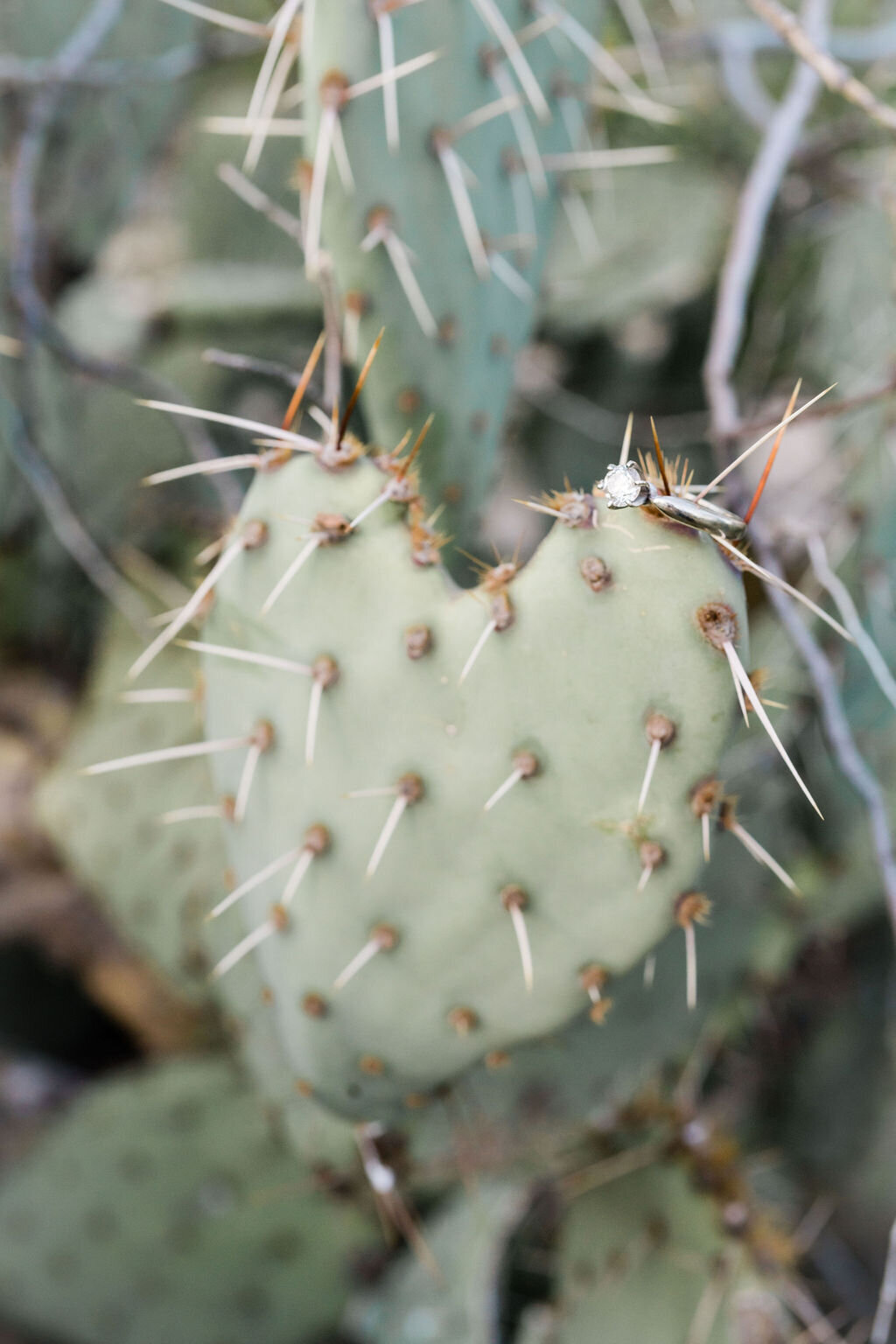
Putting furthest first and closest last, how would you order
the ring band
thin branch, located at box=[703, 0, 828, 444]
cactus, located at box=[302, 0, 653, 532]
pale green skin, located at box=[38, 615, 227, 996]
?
pale green skin, located at box=[38, 615, 227, 996] → thin branch, located at box=[703, 0, 828, 444] → cactus, located at box=[302, 0, 653, 532] → the ring band

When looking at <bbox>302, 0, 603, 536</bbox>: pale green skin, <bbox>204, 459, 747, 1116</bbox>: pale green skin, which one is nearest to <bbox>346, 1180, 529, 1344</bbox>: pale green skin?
<bbox>204, 459, 747, 1116</bbox>: pale green skin

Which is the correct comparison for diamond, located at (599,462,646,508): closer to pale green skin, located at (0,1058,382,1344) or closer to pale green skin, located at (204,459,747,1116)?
pale green skin, located at (204,459,747,1116)

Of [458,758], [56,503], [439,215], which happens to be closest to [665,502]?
[458,758]

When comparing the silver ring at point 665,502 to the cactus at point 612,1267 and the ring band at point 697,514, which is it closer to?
the ring band at point 697,514

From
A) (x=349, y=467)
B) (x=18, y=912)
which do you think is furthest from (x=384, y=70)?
(x=18, y=912)

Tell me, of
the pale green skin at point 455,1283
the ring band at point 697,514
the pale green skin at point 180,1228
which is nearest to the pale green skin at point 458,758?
the ring band at point 697,514

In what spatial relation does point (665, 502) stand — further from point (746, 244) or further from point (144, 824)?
point (144, 824)
